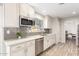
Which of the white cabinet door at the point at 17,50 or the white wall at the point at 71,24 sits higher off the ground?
the white wall at the point at 71,24

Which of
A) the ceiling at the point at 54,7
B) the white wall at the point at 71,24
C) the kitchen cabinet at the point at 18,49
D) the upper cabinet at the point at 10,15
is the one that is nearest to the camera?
the kitchen cabinet at the point at 18,49

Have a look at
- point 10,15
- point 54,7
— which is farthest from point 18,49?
point 54,7

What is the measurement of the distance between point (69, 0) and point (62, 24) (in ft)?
24.9

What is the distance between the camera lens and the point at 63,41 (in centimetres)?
822

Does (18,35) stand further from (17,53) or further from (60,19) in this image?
(60,19)

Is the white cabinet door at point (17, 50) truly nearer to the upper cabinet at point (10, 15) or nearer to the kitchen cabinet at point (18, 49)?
the kitchen cabinet at point (18, 49)

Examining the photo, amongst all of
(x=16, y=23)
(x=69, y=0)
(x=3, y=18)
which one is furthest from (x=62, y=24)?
(x=69, y=0)

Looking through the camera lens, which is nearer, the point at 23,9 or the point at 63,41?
the point at 23,9

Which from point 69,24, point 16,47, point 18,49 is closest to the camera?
point 16,47

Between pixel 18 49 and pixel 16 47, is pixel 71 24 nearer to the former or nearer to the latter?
pixel 18 49

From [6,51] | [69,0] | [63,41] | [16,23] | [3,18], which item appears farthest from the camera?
[63,41]

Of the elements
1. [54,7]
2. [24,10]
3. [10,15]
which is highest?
[54,7]

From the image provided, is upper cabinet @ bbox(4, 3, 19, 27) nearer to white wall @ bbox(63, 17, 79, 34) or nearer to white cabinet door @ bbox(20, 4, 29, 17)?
white cabinet door @ bbox(20, 4, 29, 17)

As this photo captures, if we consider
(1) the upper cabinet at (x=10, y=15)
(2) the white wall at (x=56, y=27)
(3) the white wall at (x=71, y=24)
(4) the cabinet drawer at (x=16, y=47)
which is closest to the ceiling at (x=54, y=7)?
(1) the upper cabinet at (x=10, y=15)
